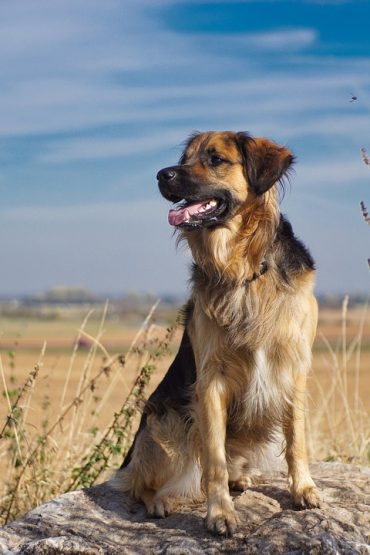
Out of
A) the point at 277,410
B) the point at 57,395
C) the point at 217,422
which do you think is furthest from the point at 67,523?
the point at 57,395

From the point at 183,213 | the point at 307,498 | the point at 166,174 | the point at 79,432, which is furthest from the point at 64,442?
the point at 166,174

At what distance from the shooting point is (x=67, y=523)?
4.82 m

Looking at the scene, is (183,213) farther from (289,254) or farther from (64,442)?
(64,442)

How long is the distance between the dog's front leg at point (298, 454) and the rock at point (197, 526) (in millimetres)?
94

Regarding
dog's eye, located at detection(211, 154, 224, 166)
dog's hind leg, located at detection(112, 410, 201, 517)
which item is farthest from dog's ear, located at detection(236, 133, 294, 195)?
dog's hind leg, located at detection(112, 410, 201, 517)

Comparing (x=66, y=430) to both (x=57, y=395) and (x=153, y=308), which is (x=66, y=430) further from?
(x=57, y=395)

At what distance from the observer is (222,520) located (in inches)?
183

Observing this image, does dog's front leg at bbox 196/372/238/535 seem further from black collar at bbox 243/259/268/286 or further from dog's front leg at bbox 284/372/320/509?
black collar at bbox 243/259/268/286

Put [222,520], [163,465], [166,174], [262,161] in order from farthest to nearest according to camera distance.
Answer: [163,465] < [262,161] < [166,174] < [222,520]

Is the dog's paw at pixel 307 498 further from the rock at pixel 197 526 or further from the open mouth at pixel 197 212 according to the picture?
the open mouth at pixel 197 212

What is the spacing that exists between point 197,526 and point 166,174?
1.91 m

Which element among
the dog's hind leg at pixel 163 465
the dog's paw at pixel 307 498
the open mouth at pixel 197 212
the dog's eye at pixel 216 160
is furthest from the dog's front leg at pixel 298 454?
the dog's eye at pixel 216 160

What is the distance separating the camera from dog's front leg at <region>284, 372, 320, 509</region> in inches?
192

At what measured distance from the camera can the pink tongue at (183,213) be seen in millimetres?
4922
